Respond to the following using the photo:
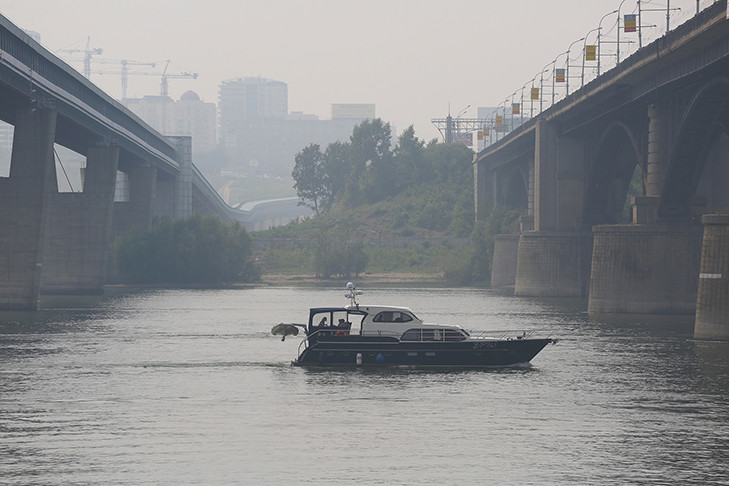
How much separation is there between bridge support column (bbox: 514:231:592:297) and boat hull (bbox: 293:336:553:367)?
200 feet

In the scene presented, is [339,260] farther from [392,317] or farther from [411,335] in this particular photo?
[411,335]

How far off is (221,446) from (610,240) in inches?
2095

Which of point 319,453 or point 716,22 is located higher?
point 716,22

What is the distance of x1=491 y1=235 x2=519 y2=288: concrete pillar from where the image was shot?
14038cm

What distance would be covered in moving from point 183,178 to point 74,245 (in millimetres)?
60490

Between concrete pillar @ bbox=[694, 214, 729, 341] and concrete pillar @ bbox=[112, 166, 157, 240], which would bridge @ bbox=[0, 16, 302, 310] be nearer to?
concrete pillar @ bbox=[112, 166, 157, 240]

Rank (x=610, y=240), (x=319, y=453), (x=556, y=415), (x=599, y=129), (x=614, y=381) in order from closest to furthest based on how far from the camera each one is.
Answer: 1. (x=319, y=453)
2. (x=556, y=415)
3. (x=614, y=381)
4. (x=610, y=240)
5. (x=599, y=129)

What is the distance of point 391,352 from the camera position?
51.7 metres

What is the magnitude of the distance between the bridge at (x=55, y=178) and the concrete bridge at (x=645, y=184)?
42629mm

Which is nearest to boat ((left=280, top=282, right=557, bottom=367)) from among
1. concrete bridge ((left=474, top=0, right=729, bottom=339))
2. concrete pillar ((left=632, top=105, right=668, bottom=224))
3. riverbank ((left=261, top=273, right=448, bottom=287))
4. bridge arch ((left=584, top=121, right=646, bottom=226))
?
concrete bridge ((left=474, top=0, right=729, bottom=339))

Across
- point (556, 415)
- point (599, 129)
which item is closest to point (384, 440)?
point (556, 415)

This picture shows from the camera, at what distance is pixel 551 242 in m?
113

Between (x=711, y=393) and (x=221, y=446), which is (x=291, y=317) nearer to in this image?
(x=711, y=393)

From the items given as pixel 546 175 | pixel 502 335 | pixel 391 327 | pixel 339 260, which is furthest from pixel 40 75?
pixel 339 260
